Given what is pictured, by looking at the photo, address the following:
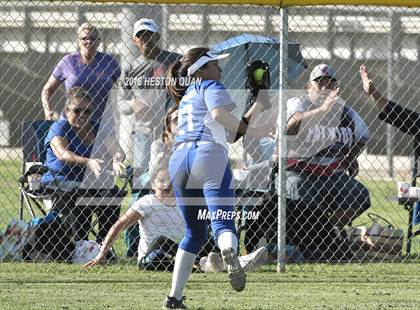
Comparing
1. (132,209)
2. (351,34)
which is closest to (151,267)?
(132,209)

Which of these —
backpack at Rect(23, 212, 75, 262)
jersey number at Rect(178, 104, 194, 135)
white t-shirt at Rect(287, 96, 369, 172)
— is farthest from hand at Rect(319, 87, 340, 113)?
jersey number at Rect(178, 104, 194, 135)

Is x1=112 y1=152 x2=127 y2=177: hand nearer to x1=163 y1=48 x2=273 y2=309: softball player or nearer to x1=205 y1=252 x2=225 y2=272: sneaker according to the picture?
x1=205 y1=252 x2=225 y2=272: sneaker

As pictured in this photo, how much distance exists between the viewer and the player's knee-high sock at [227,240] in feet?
25.7

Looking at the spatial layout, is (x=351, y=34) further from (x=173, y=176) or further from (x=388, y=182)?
(x=173, y=176)

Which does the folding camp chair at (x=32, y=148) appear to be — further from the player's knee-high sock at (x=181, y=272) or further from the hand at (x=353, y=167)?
Answer: the player's knee-high sock at (x=181, y=272)

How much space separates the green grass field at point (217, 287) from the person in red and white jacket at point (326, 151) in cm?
58

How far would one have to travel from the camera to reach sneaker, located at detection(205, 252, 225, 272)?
10148mm

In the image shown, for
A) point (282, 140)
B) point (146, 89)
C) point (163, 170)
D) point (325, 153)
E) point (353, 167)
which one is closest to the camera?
point (282, 140)

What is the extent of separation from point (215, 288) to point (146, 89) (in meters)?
2.61

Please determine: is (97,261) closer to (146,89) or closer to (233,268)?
(146,89)

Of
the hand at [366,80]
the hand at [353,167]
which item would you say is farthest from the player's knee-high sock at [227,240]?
the hand at [353,167]

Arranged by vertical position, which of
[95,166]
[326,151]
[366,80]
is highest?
[366,80]

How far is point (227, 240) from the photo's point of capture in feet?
25.8

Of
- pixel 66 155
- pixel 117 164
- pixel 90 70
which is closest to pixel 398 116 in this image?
pixel 117 164
